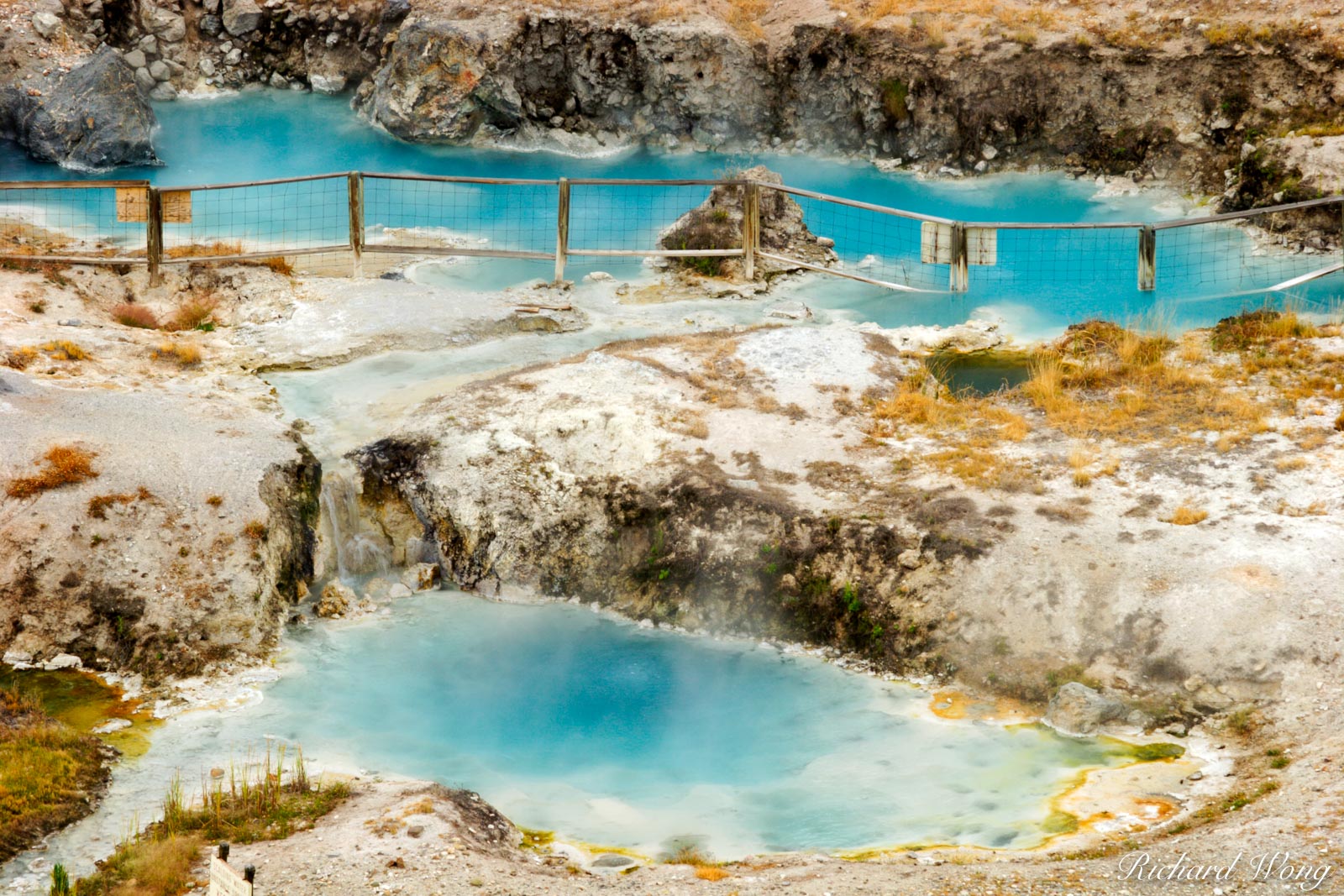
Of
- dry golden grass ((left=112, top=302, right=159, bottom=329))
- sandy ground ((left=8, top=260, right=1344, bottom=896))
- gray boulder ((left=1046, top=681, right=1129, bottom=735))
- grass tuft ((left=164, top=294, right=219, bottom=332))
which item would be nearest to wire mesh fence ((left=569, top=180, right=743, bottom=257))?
sandy ground ((left=8, top=260, right=1344, bottom=896))

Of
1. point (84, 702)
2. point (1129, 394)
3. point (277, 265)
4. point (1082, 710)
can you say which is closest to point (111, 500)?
point (84, 702)

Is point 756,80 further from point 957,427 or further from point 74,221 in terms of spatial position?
point 957,427

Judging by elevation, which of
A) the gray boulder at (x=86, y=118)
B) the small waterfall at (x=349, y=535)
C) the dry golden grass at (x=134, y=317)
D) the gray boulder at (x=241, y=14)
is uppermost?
the gray boulder at (x=241, y=14)

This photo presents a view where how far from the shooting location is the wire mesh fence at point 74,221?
23531 mm

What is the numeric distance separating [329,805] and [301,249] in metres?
13.4

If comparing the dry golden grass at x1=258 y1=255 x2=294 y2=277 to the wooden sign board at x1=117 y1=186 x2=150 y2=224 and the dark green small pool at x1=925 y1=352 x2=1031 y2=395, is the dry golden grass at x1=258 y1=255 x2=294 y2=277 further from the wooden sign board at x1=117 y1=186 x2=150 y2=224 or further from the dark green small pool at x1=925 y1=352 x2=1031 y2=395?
the dark green small pool at x1=925 y1=352 x2=1031 y2=395

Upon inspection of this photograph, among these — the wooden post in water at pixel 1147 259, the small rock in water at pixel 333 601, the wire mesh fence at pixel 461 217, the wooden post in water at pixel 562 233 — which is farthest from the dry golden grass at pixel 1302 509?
the wire mesh fence at pixel 461 217

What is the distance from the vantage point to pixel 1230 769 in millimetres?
13609

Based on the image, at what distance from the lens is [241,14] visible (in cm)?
3462

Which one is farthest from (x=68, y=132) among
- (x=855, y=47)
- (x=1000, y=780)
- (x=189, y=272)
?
(x=1000, y=780)

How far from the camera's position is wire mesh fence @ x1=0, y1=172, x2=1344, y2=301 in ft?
77.5

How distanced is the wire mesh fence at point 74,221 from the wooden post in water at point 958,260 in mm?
12293

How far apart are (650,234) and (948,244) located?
6.55 metres

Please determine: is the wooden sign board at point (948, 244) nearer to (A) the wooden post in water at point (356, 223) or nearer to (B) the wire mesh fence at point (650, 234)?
(B) the wire mesh fence at point (650, 234)
